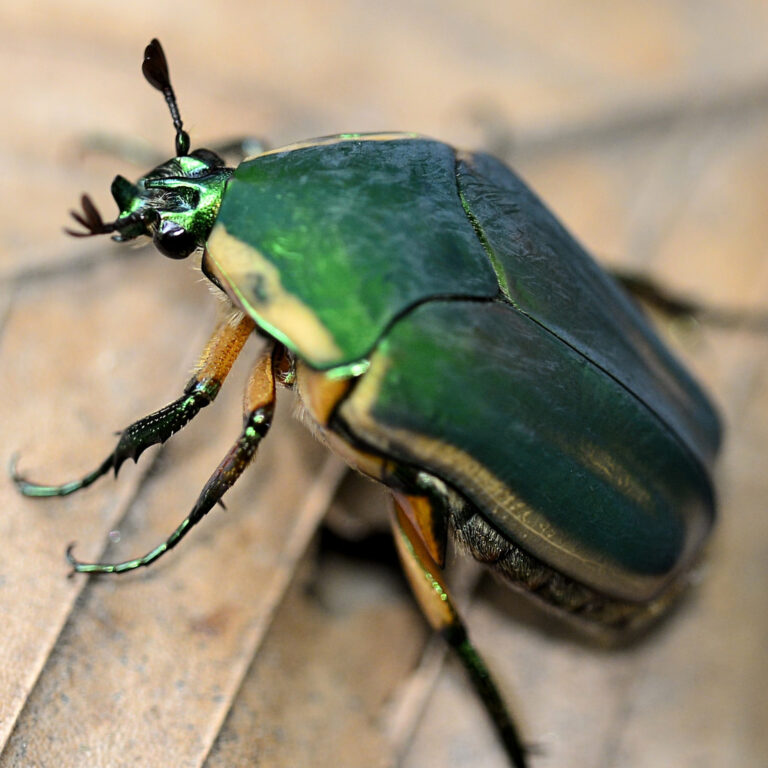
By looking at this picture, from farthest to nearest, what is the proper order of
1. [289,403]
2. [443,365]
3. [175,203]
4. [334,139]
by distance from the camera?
[289,403]
[334,139]
[175,203]
[443,365]

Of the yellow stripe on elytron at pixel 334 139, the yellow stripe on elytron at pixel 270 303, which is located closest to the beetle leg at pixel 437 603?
the yellow stripe on elytron at pixel 270 303

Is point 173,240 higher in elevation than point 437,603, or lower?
higher

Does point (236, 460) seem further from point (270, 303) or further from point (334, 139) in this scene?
point (334, 139)

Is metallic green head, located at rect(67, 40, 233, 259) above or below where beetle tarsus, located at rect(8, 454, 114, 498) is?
above

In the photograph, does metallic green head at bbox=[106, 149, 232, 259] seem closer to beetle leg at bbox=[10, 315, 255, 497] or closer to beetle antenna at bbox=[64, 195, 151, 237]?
beetle antenna at bbox=[64, 195, 151, 237]

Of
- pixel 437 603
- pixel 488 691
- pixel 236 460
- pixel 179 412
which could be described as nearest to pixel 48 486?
pixel 179 412

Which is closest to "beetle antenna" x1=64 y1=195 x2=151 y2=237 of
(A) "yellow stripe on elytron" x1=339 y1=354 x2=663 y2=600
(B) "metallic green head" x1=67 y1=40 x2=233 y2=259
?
(B) "metallic green head" x1=67 y1=40 x2=233 y2=259

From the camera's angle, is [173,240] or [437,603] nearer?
[173,240]

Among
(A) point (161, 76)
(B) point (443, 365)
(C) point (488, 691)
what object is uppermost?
(A) point (161, 76)
